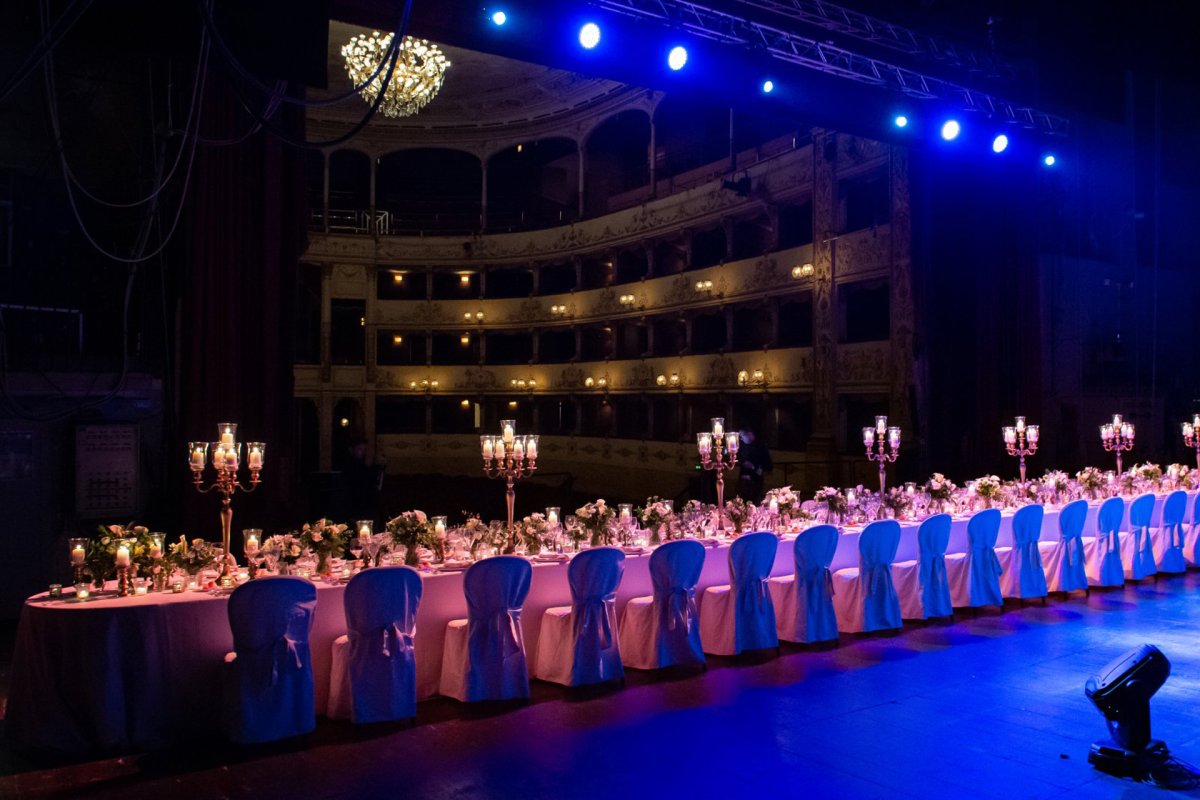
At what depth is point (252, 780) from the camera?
4031 millimetres

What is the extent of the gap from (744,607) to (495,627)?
186 cm

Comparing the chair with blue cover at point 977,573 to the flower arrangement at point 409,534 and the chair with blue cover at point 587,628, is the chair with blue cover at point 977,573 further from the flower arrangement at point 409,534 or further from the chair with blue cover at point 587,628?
the flower arrangement at point 409,534

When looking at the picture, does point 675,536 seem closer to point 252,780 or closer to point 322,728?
point 322,728

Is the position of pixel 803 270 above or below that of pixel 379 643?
above

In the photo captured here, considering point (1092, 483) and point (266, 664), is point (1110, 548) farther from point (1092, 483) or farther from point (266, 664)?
point (266, 664)

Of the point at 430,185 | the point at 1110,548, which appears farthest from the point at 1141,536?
the point at 430,185

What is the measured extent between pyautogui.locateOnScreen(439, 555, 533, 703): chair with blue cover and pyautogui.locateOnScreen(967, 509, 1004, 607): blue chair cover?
4109mm

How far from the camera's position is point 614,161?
933 inches

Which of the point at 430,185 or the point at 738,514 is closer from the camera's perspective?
the point at 738,514

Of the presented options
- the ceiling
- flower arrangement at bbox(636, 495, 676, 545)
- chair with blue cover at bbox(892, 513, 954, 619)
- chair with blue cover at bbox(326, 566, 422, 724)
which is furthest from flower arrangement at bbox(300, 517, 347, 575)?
the ceiling

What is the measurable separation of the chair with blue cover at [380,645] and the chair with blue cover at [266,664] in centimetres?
26

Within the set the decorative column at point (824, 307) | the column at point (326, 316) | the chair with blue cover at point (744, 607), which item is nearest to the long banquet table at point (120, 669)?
the chair with blue cover at point (744, 607)

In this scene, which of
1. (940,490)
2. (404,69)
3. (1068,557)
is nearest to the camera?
(940,490)

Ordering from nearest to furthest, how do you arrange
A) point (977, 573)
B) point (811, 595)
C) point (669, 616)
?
point (669, 616), point (811, 595), point (977, 573)
